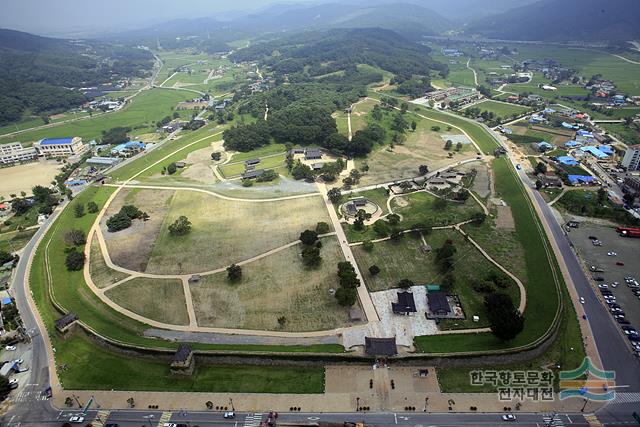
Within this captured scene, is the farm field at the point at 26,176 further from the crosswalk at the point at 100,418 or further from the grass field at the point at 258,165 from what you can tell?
the crosswalk at the point at 100,418

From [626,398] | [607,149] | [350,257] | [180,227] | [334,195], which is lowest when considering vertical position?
[607,149]

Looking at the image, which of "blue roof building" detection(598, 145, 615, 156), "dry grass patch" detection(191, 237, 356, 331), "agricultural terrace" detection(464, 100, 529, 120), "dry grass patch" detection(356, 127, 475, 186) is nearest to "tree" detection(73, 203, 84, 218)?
"dry grass patch" detection(191, 237, 356, 331)

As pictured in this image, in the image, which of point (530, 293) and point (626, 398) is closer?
point (626, 398)

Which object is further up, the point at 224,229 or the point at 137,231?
the point at 137,231

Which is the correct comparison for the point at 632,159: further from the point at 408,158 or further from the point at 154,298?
the point at 154,298

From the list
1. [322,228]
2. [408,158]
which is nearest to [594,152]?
[408,158]

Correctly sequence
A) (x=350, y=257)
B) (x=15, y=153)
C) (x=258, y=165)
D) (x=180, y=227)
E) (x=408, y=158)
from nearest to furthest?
(x=350, y=257), (x=180, y=227), (x=258, y=165), (x=408, y=158), (x=15, y=153)

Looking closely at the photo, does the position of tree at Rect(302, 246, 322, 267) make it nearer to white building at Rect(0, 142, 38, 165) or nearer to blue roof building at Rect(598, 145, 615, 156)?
blue roof building at Rect(598, 145, 615, 156)
